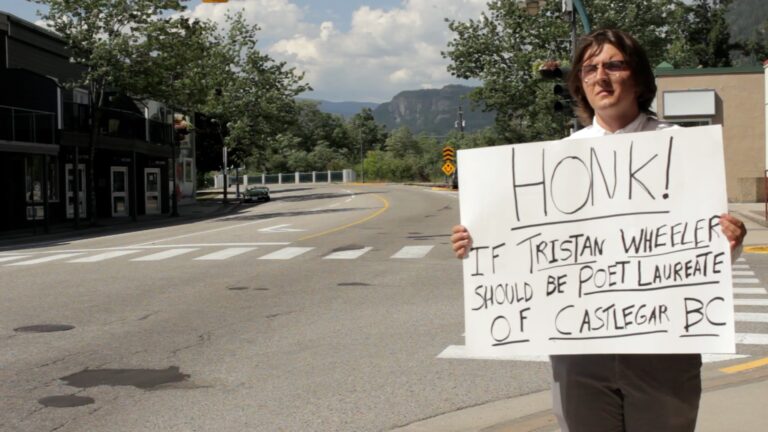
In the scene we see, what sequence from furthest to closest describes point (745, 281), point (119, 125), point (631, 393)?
point (119, 125) → point (745, 281) → point (631, 393)

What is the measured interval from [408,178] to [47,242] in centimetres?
8835

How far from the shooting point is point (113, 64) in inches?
1298

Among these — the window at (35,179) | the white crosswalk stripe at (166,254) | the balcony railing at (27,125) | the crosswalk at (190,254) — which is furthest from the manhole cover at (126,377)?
the window at (35,179)

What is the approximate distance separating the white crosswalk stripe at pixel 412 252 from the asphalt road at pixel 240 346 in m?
0.20

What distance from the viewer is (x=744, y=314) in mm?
10281

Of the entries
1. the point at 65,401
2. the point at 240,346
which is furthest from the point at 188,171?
the point at 65,401

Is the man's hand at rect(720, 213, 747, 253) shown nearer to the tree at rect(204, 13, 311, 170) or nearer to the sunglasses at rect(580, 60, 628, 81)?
the sunglasses at rect(580, 60, 628, 81)

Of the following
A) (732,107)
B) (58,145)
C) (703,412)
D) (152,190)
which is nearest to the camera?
(703,412)

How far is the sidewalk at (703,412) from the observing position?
5.47 metres

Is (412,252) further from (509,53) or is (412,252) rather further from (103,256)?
(509,53)

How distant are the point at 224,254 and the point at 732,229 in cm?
1624

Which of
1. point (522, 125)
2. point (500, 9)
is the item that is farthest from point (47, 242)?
point (522, 125)

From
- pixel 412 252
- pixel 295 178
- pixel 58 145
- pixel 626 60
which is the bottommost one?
pixel 412 252

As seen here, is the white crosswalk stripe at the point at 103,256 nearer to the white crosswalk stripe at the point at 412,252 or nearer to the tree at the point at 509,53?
the white crosswalk stripe at the point at 412,252
